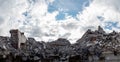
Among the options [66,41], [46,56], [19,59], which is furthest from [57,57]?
[66,41]

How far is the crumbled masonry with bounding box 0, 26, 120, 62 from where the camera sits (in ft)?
47.3

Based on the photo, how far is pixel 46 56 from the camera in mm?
14586

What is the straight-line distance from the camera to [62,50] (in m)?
15.1

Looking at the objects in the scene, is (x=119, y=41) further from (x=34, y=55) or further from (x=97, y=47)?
(x=34, y=55)

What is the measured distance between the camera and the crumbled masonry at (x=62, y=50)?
14422mm

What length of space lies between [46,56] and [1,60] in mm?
2079

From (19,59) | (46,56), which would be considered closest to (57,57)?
(46,56)

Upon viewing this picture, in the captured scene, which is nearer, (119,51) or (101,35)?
(119,51)

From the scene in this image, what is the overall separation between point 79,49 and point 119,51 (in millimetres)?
1950

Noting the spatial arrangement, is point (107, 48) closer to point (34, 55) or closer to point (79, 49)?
point (79, 49)

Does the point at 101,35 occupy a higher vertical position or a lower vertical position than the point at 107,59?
higher

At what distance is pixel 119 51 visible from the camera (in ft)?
47.3

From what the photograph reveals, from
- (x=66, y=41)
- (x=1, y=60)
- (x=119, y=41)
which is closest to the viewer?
(x=1, y=60)

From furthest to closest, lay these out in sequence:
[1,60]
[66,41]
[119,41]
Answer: [66,41], [119,41], [1,60]
